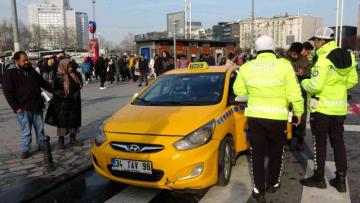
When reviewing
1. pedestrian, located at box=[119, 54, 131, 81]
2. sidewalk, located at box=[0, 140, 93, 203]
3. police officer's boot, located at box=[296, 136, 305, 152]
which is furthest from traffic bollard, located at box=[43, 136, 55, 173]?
pedestrian, located at box=[119, 54, 131, 81]

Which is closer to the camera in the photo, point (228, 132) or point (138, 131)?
point (138, 131)

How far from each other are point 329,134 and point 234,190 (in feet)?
4.69

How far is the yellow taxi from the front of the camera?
171 inches

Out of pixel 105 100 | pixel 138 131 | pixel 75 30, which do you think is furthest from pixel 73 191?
pixel 75 30

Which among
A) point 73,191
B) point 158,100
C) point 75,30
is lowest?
point 73,191

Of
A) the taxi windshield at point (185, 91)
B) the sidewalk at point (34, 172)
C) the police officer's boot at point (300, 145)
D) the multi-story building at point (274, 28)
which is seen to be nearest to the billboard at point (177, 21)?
the sidewalk at point (34, 172)

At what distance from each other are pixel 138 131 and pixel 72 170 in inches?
72.4

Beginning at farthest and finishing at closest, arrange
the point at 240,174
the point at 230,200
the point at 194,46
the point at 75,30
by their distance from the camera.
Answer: the point at 75,30 < the point at 194,46 < the point at 240,174 < the point at 230,200

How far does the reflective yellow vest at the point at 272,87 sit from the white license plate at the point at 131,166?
4.54 ft

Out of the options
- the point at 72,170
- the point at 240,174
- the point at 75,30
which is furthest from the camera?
the point at 75,30

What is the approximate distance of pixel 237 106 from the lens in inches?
219

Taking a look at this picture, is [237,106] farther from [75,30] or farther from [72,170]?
[75,30]

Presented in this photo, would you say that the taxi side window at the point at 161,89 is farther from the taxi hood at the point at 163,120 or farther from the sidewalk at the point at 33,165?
the sidewalk at the point at 33,165

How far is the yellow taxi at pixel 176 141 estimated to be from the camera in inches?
171
